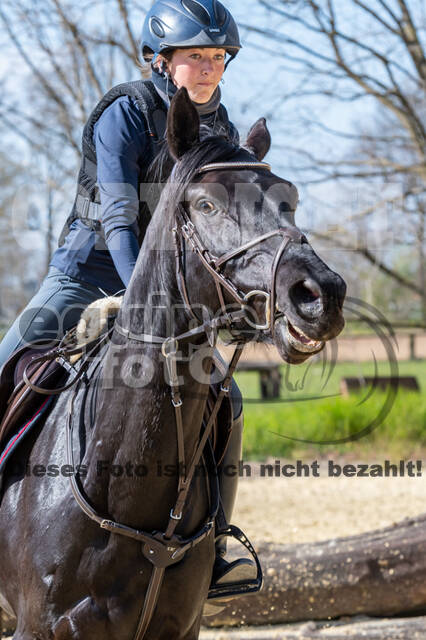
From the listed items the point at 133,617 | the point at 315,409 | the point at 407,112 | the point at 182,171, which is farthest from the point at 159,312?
the point at 315,409

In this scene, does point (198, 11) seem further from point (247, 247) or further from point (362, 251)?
point (362, 251)

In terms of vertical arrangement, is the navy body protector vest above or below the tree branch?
below

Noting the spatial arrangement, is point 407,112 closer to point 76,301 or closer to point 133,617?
point 76,301

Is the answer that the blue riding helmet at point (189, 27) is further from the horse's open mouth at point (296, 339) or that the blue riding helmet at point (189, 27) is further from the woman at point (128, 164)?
the horse's open mouth at point (296, 339)

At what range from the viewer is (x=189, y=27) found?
3164mm

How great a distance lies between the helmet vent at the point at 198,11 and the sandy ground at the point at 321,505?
5.07m

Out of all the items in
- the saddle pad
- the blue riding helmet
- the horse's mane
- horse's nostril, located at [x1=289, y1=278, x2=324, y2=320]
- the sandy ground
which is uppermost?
the blue riding helmet

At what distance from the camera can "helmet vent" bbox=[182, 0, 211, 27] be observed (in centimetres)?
319

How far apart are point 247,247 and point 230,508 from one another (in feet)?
5.17

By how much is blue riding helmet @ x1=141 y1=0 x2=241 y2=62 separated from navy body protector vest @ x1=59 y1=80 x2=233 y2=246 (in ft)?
0.68

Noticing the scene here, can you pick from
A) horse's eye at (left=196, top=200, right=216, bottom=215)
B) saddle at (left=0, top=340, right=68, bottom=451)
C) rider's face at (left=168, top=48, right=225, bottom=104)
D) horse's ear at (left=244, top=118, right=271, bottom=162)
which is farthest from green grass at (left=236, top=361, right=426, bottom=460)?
horse's eye at (left=196, top=200, right=216, bottom=215)

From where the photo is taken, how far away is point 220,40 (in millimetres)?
3189

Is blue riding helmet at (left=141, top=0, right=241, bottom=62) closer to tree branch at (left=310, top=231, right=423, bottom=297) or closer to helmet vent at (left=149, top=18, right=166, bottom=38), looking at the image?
helmet vent at (left=149, top=18, right=166, bottom=38)

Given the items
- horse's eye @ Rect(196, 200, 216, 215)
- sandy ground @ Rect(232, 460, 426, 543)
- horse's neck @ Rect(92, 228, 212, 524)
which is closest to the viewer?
horse's eye @ Rect(196, 200, 216, 215)
